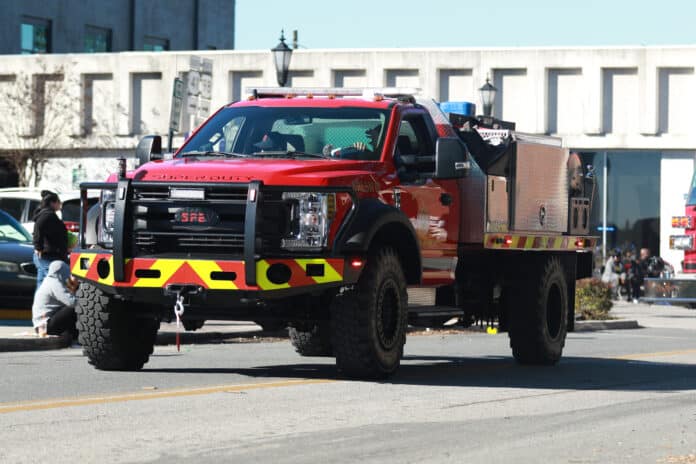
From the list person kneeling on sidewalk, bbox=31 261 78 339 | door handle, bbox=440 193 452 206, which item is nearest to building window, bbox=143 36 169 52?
person kneeling on sidewalk, bbox=31 261 78 339

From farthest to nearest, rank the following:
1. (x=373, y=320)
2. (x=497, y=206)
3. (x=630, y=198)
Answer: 1. (x=630, y=198)
2. (x=497, y=206)
3. (x=373, y=320)

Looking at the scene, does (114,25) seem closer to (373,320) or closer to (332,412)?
(373,320)

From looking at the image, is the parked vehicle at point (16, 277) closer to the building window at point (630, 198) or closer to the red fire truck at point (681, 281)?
the red fire truck at point (681, 281)

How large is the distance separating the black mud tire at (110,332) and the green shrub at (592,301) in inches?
631

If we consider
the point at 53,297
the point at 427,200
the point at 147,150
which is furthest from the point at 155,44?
the point at 427,200

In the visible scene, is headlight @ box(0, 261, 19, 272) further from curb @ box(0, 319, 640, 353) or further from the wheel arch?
the wheel arch

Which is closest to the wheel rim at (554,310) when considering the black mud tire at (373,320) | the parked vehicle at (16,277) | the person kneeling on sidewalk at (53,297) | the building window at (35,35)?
the black mud tire at (373,320)

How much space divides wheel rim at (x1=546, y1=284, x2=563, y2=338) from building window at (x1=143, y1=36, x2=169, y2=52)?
166ft

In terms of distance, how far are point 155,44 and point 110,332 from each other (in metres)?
54.7

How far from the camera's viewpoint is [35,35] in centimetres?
6122

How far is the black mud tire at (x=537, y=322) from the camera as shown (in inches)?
633

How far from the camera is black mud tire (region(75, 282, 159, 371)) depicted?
13273 mm

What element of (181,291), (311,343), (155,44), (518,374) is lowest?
(518,374)

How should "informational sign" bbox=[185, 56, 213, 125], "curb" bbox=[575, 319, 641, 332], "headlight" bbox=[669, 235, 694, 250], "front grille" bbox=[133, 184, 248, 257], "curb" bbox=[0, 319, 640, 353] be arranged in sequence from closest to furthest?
"front grille" bbox=[133, 184, 248, 257] → "curb" bbox=[0, 319, 640, 353] → "curb" bbox=[575, 319, 641, 332] → "informational sign" bbox=[185, 56, 213, 125] → "headlight" bbox=[669, 235, 694, 250]
